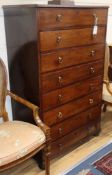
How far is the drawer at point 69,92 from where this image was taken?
178cm

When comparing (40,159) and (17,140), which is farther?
(40,159)

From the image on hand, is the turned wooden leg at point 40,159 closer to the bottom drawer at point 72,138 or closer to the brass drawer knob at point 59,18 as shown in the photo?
the bottom drawer at point 72,138

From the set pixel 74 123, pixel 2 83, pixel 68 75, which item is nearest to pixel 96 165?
pixel 74 123

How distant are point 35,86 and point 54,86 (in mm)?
165

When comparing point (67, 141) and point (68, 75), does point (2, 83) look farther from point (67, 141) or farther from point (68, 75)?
point (67, 141)

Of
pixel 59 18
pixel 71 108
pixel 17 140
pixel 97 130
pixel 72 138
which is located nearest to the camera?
→ pixel 17 140

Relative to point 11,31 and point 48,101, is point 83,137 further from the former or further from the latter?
point 11,31

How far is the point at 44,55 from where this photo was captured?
164 cm

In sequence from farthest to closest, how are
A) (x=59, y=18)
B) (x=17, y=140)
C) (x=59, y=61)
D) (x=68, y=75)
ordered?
(x=68, y=75) < (x=59, y=61) < (x=59, y=18) < (x=17, y=140)

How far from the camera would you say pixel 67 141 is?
211 cm

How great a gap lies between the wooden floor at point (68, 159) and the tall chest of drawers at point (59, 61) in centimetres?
10

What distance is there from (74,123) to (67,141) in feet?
0.62

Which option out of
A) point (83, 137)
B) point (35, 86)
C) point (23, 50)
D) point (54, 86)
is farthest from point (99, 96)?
point (23, 50)

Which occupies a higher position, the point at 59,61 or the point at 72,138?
the point at 59,61
